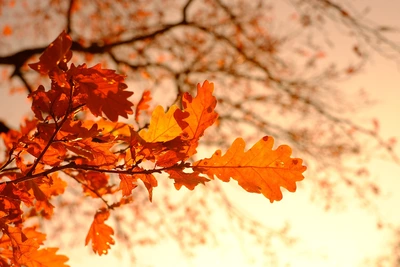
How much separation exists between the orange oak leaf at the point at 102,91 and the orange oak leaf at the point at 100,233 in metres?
0.65

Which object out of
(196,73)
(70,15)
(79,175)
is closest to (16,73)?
(70,15)

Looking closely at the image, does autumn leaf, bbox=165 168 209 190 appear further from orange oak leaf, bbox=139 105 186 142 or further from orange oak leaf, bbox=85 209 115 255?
orange oak leaf, bbox=85 209 115 255

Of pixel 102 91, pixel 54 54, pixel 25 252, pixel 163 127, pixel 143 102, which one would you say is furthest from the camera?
pixel 143 102

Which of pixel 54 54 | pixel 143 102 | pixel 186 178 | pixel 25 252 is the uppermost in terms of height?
pixel 143 102

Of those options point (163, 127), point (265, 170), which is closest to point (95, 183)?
point (163, 127)

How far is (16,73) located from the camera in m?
4.86

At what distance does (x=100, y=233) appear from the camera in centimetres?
154

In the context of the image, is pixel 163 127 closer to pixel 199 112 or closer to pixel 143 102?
pixel 199 112

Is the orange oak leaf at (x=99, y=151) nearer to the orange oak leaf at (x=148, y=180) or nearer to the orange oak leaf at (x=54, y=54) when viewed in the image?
the orange oak leaf at (x=148, y=180)

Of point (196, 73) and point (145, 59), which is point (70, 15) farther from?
point (196, 73)

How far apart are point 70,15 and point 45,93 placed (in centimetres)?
483

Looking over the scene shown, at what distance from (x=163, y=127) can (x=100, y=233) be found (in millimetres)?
655

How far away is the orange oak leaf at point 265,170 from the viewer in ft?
3.50

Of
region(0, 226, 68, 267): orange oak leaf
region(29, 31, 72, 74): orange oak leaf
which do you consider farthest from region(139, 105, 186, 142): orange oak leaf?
region(0, 226, 68, 267): orange oak leaf
